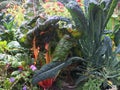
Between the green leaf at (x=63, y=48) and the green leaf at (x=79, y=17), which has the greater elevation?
the green leaf at (x=79, y=17)

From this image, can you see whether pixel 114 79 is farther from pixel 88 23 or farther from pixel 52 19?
→ pixel 52 19

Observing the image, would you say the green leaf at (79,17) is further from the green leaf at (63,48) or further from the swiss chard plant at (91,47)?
the green leaf at (63,48)

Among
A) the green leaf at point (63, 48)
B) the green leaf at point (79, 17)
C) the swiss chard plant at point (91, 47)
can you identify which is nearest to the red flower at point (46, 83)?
the swiss chard plant at point (91, 47)

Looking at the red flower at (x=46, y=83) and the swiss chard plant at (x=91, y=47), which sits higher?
the swiss chard plant at (x=91, y=47)

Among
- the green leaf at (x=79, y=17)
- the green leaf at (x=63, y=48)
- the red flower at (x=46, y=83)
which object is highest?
the green leaf at (x=79, y=17)

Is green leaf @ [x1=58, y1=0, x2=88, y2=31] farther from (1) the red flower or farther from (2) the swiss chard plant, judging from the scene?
(1) the red flower

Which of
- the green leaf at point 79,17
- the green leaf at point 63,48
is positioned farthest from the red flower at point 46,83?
the green leaf at point 79,17

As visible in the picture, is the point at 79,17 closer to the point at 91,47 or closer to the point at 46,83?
the point at 91,47

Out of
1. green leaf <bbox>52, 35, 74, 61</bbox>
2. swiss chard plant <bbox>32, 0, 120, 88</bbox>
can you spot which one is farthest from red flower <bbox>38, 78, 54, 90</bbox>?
green leaf <bbox>52, 35, 74, 61</bbox>

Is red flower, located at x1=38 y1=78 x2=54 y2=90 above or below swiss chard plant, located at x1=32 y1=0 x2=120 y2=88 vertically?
below

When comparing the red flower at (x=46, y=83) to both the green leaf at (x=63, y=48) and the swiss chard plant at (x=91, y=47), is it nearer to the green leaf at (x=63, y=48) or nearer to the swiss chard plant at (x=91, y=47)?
the swiss chard plant at (x=91, y=47)

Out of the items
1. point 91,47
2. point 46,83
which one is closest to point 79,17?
point 91,47

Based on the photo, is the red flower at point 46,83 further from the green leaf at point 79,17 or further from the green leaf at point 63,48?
the green leaf at point 79,17

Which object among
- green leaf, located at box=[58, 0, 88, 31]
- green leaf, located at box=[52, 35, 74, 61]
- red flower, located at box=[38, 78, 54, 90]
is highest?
green leaf, located at box=[58, 0, 88, 31]
